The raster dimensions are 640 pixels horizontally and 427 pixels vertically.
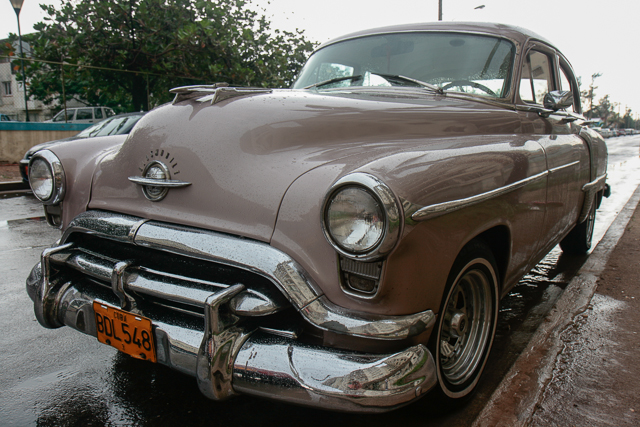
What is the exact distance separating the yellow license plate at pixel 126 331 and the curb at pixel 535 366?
1267mm

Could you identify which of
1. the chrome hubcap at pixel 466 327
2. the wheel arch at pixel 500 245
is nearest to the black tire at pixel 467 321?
the chrome hubcap at pixel 466 327

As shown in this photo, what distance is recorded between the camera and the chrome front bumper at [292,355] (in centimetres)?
149

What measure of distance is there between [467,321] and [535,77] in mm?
1870

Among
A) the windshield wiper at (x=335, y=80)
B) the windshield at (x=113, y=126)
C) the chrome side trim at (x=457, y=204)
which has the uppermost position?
the windshield wiper at (x=335, y=80)

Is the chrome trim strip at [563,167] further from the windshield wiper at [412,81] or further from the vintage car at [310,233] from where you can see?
the windshield wiper at [412,81]

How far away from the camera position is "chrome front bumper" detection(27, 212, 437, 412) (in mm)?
1494

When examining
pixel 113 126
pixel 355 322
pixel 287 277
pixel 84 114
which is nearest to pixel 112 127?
pixel 113 126

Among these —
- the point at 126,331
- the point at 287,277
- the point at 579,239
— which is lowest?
the point at 579,239

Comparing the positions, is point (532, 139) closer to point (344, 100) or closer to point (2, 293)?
point (344, 100)

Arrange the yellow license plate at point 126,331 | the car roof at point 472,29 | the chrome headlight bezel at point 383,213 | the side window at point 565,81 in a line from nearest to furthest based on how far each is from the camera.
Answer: the chrome headlight bezel at point 383,213 → the yellow license plate at point 126,331 → the car roof at point 472,29 → the side window at point 565,81

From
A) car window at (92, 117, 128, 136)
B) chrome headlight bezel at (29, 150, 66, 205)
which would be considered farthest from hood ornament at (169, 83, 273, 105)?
car window at (92, 117, 128, 136)

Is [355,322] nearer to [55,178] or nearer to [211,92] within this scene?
[211,92]

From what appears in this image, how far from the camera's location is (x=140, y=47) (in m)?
12.5

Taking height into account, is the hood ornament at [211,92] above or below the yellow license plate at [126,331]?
above
